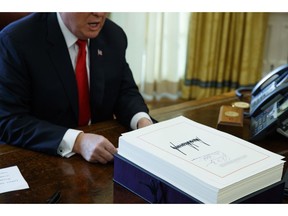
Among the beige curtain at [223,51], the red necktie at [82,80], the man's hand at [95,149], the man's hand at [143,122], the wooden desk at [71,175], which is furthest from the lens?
the beige curtain at [223,51]

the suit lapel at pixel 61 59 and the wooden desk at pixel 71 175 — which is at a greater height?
the suit lapel at pixel 61 59

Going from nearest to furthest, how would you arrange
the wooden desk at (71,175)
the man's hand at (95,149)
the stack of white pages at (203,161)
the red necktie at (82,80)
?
the stack of white pages at (203,161) < the wooden desk at (71,175) < the man's hand at (95,149) < the red necktie at (82,80)

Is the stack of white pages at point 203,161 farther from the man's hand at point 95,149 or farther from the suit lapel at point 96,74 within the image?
the suit lapel at point 96,74

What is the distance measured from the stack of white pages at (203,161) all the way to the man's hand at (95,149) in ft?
0.60

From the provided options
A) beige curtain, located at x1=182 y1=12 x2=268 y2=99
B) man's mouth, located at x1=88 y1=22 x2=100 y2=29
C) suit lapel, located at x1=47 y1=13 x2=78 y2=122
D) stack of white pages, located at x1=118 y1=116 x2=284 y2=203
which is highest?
man's mouth, located at x1=88 y1=22 x2=100 y2=29

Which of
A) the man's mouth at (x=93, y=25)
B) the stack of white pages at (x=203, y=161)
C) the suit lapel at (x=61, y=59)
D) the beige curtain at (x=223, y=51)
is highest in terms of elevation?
the man's mouth at (x=93, y=25)

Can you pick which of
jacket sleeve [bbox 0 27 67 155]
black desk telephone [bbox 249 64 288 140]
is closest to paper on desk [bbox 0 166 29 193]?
jacket sleeve [bbox 0 27 67 155]

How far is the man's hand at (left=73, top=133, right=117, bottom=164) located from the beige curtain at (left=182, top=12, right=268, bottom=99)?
8.66 ft

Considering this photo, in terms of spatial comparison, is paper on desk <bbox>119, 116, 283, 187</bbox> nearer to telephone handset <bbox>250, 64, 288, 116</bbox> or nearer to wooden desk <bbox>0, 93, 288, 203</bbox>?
wooden desk <bbox>0, 93, 288, 203</bbox>

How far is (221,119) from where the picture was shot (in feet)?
5.71

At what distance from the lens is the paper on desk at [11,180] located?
133cm

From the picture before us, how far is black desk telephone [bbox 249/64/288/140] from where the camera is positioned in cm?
171

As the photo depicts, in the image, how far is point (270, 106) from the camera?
182cm

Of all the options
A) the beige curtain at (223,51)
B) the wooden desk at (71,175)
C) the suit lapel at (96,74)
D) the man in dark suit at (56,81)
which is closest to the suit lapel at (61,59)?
the man in dark suit at (56,81)
